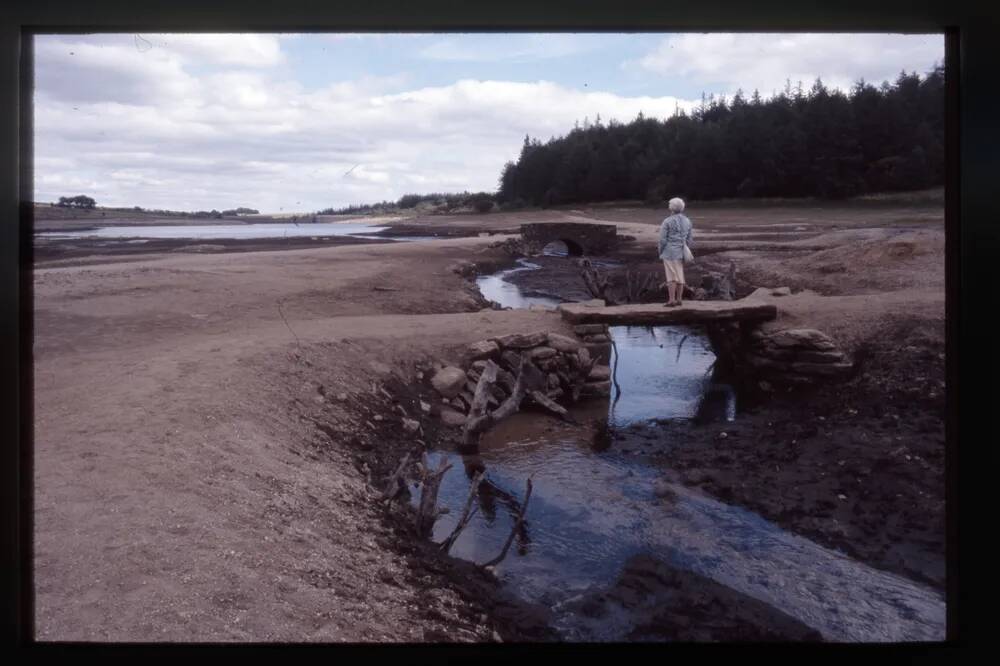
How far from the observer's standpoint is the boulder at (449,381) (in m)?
6.18

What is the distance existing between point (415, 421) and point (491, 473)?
778 millimetres

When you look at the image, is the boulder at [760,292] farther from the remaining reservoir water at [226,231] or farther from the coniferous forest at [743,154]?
the remaining reservoir water at [226,231]

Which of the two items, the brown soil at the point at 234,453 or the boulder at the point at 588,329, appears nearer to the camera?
the brown soil at the point at 234,453

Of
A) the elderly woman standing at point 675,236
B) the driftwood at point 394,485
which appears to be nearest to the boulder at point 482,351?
the driftwood at point 394,485

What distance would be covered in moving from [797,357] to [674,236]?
5.82ft

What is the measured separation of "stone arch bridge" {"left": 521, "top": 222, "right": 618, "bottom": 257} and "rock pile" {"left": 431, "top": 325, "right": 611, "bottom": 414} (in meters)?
0.89

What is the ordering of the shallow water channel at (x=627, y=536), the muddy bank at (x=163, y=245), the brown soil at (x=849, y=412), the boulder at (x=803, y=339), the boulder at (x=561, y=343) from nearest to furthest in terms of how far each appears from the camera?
1. the muddy bank at (x=163, y=245)
2. the shallow water channel at (x=627, y=536)
3. the brown soil at (x=849, y=412)
4. the boulder at (x=803, y=339)
5. the boulder at (x=561, y=343)

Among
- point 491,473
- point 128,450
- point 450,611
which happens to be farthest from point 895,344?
point 128,450

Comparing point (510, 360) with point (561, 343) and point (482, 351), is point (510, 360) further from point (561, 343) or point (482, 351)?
point (561, 343)

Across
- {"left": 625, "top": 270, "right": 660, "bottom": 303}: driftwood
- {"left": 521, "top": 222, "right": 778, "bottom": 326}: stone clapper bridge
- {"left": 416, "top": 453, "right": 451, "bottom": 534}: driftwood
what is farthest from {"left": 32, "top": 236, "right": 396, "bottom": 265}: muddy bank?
{"left": 625, "top": 270, "right": 660, "bottom": 303}: driftwood

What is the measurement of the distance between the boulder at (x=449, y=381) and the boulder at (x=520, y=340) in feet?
1.92

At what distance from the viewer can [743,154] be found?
5.30m

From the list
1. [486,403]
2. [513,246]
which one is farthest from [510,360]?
[513,246]

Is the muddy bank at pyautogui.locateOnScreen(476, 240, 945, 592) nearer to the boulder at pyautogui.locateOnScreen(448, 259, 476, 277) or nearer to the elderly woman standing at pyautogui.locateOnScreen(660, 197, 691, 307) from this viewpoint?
the elderly woman standing at pyautogui.locateOnScreen(660, 197, 691, 307)
